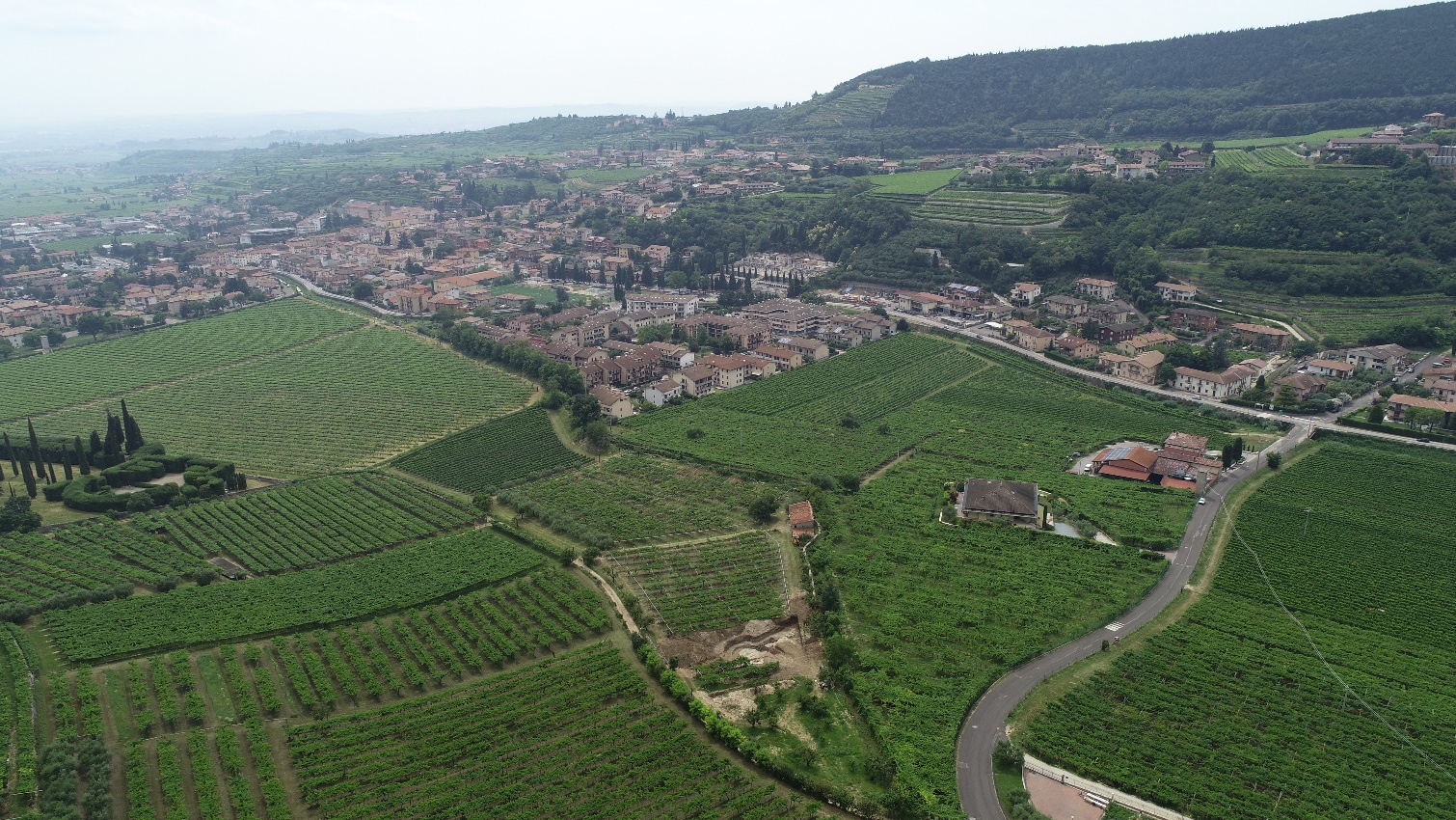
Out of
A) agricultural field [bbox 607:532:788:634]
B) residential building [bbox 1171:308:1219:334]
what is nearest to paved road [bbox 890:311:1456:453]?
residential building [bbox 1171:308:1219:334]

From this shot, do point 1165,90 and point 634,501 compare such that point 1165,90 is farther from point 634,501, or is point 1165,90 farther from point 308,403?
point 308,403

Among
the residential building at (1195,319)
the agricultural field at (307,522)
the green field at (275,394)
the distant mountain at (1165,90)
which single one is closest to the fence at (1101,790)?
the agricultural field at (307,522)

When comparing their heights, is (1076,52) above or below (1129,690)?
above

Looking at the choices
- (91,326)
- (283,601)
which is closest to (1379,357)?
(283,601)

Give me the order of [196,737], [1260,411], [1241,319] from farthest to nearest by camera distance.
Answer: [1241,319], [1260,411], [196,737]

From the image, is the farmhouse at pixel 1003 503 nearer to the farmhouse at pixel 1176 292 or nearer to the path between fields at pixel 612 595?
the path between fields at pixel 612 595

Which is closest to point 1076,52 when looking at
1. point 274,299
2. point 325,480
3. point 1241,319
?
point 1241,319

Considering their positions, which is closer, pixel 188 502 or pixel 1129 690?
pixel 1129 690

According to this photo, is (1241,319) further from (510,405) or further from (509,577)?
(509,577)
